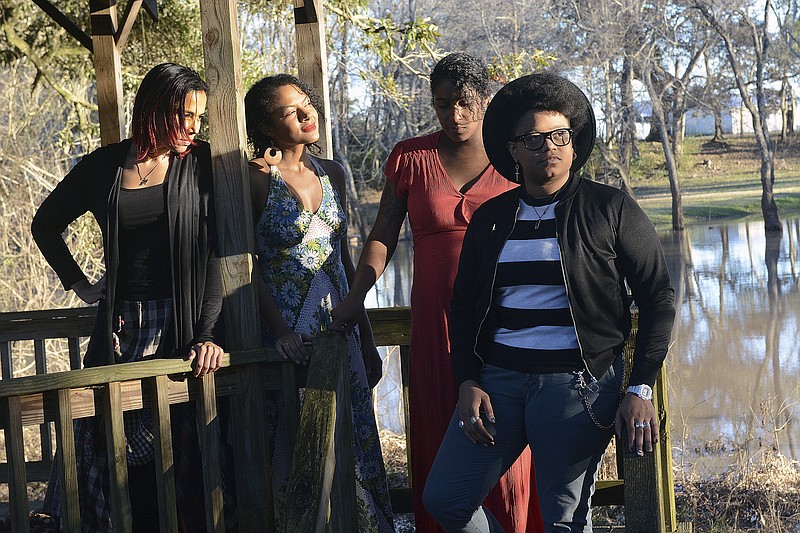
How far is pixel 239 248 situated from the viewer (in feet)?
10.1

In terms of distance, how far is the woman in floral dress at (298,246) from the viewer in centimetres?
320

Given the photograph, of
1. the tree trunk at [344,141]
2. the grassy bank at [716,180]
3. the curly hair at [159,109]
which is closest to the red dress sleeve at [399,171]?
the curly hair at [159,109]

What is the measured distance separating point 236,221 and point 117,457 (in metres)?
0.81

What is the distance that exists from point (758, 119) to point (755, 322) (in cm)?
1321

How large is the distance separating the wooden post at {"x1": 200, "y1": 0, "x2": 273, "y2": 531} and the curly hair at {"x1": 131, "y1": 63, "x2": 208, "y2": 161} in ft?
0.41

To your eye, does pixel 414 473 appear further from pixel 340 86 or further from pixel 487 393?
pixel 340 86

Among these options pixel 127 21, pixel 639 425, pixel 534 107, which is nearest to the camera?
pixel 639 425

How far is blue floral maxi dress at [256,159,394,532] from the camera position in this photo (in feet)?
10.5

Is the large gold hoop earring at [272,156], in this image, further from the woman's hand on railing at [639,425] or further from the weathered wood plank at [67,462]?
the woman's hand on railing at [639,425]

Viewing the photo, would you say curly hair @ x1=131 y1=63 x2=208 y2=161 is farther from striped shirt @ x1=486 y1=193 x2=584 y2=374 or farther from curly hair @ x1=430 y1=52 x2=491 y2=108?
striped shirt @ x1=486 y1=193 x2=584 y2=374

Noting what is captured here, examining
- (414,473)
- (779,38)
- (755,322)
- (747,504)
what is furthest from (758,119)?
(414,473)

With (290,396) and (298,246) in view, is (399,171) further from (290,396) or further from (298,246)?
(290,396)

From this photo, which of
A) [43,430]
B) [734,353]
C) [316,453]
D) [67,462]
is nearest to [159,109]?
[67,462]

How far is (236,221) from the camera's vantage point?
10.1 ft
